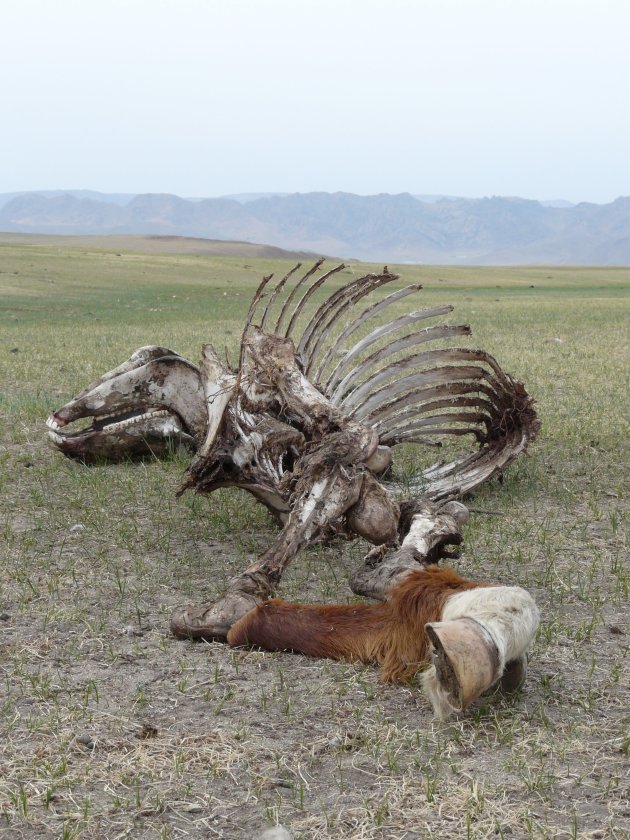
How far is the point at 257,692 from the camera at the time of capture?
3346 millimetres

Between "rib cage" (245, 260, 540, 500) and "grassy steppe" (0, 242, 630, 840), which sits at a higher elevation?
"rib cage" (245, 260, 540, 500)

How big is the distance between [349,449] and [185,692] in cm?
147

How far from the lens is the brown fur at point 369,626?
11.1 feet

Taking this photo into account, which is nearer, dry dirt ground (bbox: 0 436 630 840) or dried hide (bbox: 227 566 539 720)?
dry dirt ground (bbox: 0 436 630 840)

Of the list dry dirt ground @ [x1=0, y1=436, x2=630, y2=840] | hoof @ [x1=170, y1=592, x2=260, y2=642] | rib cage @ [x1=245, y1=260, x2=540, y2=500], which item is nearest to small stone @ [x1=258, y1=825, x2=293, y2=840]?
dry dirt ground @ [x1=0, y1=436, x2=630, y2=840]

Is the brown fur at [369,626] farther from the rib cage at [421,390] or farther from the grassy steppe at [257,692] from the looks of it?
the rib cage at [421,390]

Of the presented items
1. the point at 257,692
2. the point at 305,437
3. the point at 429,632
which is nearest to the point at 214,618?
the point at 257,692

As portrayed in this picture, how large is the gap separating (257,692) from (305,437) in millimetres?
1714

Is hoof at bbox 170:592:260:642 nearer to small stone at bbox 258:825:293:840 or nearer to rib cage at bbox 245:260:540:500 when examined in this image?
small stone at bbox 258:825:293:840

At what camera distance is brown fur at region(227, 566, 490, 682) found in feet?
11.1

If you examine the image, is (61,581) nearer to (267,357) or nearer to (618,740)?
(267,357)

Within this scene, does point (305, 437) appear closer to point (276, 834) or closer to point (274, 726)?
point (274, 726)

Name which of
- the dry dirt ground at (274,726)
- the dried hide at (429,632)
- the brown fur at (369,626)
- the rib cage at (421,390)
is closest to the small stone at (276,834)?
the dry dirt ground at (274,726)

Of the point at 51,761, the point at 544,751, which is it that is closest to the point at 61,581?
the point at 51,761
